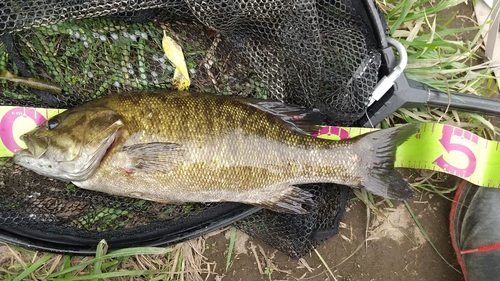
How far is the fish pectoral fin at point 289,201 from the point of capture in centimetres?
248

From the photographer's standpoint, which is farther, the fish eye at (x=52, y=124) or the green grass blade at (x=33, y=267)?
the green grass blade at (x=33, y=267)

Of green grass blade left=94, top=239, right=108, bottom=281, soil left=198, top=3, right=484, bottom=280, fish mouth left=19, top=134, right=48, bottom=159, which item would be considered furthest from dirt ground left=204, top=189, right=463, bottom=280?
fish mouth left=19, top=134, right=48, bottom=159

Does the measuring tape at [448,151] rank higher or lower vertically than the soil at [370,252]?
higher

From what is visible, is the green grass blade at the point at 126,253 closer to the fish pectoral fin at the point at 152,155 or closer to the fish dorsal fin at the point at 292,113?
the fish pectoral fin at the point at 152,155

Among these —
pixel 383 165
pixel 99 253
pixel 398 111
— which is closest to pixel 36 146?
pixel 99 253

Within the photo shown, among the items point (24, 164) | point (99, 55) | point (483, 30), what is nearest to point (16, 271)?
point (24, 164)

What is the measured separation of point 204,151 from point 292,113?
0.56 meters

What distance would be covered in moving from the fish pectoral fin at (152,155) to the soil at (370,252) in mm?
873

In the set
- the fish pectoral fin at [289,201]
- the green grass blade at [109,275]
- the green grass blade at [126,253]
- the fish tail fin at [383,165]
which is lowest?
the green grass blade at [109,275]

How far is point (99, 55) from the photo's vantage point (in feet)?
8.05

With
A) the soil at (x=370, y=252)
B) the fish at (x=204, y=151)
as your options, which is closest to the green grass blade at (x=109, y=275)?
the soil at (x=370, y=252)

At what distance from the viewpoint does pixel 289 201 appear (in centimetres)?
249

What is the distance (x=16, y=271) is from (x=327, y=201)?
1.96 metres

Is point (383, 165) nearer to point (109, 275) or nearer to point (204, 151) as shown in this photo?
point (204, 151)
